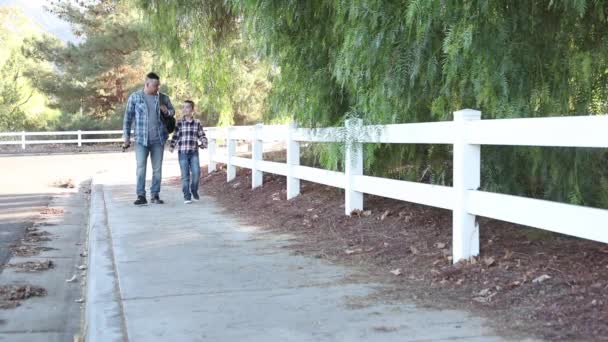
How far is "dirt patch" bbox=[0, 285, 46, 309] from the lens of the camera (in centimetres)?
584

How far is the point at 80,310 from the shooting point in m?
5.72

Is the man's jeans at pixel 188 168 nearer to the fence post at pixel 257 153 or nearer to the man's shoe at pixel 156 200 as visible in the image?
the man's shoe at pixel 156 200

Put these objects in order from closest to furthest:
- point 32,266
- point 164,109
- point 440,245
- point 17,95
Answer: point 440,245
point 32,266
point 164,109
point 17,95

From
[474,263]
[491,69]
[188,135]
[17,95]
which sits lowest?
[474,263]

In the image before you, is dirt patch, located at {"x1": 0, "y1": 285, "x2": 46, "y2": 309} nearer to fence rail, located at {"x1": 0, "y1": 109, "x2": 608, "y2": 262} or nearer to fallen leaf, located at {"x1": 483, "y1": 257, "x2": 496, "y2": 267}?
fence rail, located at {"x1": 0, "y1": 109, "x2": 608, "y2": 262}

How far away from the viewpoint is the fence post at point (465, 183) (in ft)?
18.6

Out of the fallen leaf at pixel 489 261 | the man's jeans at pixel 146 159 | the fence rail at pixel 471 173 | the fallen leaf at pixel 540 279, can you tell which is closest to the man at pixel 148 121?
the man's jeans at pixel 146 159

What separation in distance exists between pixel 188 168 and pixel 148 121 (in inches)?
48.1

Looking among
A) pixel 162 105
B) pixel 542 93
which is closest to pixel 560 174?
pixel 542 93

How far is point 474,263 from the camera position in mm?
Answer: 5566

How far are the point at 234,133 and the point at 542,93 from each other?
849 cm

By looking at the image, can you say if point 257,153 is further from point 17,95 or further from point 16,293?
point 17,95

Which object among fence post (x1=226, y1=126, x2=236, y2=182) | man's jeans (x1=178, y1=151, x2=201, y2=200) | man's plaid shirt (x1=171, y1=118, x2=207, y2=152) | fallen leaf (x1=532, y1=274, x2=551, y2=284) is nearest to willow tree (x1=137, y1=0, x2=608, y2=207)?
fallen leaf (x1=532, y1=274, x2=551, y2=284)

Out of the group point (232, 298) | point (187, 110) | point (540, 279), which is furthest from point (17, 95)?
point (540, 279)
